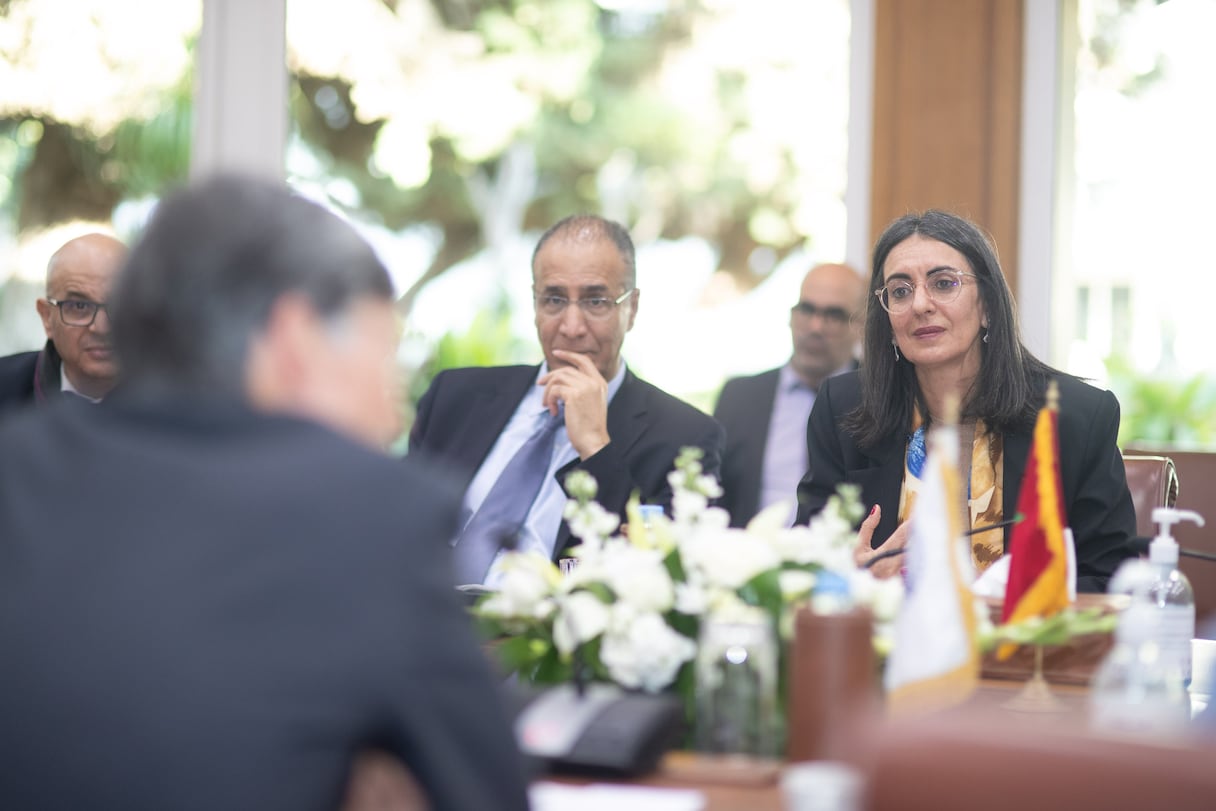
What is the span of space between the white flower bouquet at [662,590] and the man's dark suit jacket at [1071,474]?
29.7 inches

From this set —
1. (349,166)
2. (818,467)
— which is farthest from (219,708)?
(349,166)

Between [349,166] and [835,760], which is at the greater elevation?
[349,166]

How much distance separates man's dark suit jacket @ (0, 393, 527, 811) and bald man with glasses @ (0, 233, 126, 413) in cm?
233

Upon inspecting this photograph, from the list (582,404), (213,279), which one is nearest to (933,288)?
(582,404)

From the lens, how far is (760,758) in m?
1.36

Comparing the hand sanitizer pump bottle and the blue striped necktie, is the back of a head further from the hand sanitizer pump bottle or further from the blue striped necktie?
the blue striped necktie

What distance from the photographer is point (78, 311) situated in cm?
315

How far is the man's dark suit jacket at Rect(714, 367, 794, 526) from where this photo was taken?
3.94 meters

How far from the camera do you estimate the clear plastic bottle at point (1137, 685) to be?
129 cm

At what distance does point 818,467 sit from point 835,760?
1.42 metres

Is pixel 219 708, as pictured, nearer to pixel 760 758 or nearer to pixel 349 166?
pixel 760 758

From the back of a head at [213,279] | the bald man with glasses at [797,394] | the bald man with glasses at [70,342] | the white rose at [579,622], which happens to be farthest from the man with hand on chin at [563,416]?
the back of a head at [213,279]

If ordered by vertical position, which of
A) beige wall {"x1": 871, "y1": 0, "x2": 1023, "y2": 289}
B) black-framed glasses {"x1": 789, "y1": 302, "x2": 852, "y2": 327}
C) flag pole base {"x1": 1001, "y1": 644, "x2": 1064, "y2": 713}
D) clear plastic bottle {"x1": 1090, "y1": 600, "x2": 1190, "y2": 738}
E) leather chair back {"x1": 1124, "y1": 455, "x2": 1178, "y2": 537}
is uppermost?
beige wall {"x1": 871, "y1": 0, "x2": 1023, "y2": 289}

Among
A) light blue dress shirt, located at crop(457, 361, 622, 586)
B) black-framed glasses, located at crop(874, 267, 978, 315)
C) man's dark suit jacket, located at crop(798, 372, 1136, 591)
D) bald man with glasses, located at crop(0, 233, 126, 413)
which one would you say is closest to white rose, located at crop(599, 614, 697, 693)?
man's dark suit jacket, located at crop(798, 372, 1136, 591)
